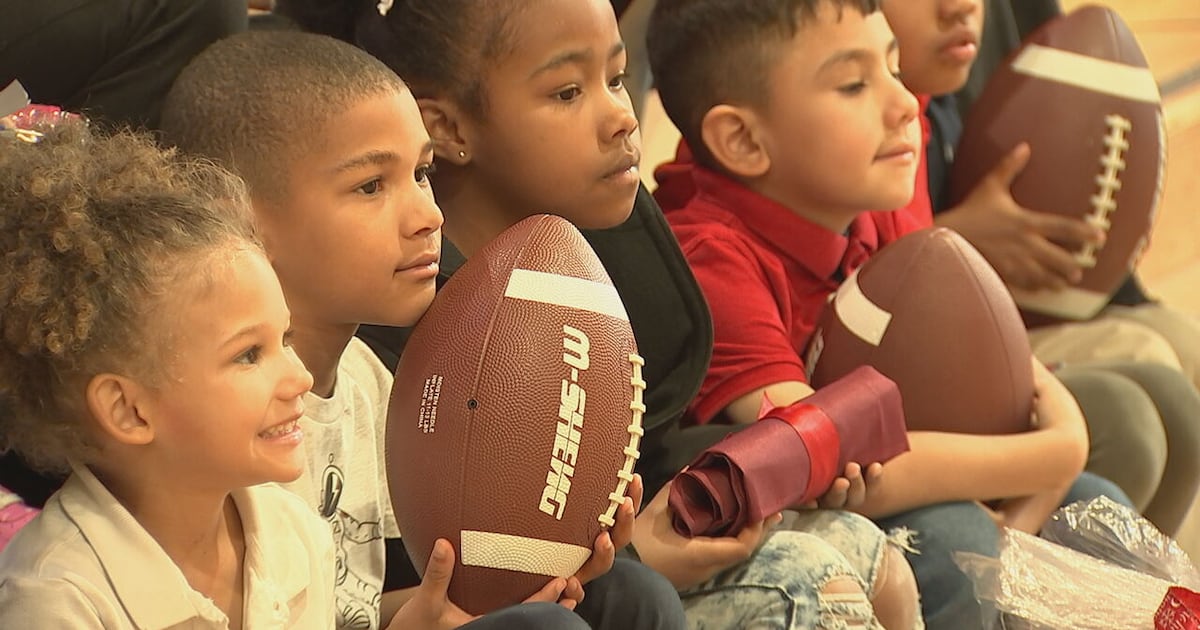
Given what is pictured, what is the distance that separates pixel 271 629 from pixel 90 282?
0.29 m

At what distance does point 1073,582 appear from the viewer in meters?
1.71

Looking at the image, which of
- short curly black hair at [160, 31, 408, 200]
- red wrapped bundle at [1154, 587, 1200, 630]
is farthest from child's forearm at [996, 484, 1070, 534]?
short curly black hair at [160, 31, 408, 200]

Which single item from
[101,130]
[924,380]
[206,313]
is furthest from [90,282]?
[924,380]

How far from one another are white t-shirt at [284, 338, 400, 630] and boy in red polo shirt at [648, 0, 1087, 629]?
48 cm

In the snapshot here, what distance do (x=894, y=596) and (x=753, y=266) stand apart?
1.50ft

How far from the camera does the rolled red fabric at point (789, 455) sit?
152cm

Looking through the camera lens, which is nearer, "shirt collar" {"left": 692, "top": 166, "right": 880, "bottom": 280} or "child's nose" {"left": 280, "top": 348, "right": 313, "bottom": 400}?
"child's nose" {"left": 280, "top": 348, "right": 313, "bottom": 400}

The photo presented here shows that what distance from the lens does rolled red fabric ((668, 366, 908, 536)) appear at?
1518 mm

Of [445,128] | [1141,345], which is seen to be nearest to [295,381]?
[445,128]

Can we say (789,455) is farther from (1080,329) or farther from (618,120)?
(1080,329)

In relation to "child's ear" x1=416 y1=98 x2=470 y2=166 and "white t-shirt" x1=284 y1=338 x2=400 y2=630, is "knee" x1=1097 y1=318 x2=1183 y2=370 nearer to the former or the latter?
"child's ear" x1=416 y1=98 x2=470 y2=166

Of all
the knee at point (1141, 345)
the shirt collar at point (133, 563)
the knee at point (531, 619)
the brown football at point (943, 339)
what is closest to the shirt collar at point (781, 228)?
the brown football at point (943, 339)

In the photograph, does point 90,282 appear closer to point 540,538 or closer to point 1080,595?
point 540,538

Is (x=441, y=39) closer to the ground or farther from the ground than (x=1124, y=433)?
farther from the ground
